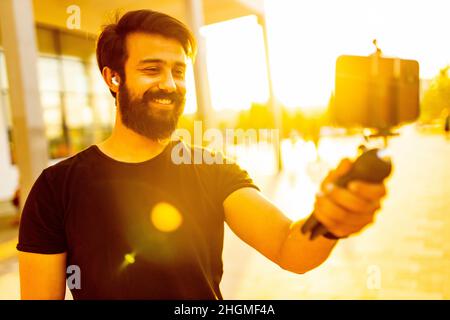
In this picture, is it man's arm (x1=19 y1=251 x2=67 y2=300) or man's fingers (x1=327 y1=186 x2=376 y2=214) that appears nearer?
man's fingers (x1=327 y1=186 x2=376 y2=214)

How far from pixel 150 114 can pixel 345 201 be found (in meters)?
0.86

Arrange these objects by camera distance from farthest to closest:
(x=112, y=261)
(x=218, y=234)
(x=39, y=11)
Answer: (x=39, y=11)
(x=218, y=234)
(x=112, y=261)

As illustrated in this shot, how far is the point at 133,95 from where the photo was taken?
1399 millimetres

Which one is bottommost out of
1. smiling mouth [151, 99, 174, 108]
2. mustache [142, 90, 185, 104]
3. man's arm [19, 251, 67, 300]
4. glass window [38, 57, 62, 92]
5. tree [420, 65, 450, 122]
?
man's arm [19, 251, 67, 300]

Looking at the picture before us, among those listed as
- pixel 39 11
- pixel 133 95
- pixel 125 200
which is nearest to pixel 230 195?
pixel 125 200

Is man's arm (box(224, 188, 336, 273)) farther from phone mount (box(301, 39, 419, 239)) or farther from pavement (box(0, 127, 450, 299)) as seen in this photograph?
pavement (box(0, 127, 450, 299))

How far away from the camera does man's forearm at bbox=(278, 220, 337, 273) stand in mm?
1013

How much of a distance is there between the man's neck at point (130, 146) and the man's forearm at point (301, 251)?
0.55 meters

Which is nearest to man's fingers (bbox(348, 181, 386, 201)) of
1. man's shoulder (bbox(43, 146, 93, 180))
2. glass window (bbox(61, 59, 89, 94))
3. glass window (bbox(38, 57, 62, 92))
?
man's shoulder (bbox(43, 146, 93, 180))

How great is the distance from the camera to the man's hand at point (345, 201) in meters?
0.68

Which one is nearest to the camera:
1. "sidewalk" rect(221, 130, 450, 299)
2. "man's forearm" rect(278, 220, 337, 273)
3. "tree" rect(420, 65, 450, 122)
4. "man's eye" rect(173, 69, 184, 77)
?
"man's forearm" rect(278, 220, 337, 273)

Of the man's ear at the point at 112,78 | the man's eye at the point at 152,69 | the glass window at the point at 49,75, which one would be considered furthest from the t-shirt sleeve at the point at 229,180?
the glass window at the point at 49,75

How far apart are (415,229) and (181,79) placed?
5056mm
